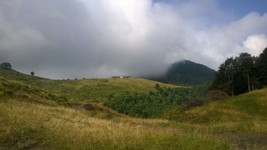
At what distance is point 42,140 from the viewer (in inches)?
564

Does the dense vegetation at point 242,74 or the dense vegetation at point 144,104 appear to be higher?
the dense vegetation at point 242,74

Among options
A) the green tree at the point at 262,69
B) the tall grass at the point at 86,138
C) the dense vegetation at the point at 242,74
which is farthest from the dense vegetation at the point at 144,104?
the tall grass at the point at 86,138

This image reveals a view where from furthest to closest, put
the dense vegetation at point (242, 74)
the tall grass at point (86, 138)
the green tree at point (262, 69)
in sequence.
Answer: the green tree at point (262, 69), the dense vegetation at point (242, 74), the tall grass at point (86, 138)

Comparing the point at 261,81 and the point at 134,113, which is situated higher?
the point at 261,81

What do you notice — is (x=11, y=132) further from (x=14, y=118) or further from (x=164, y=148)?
(x=164, y=148)

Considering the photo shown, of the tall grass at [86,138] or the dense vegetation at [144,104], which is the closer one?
the tall grass at [86,138]

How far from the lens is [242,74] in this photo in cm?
9700

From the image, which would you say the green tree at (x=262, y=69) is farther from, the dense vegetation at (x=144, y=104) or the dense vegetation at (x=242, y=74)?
the dense vegetation at (x=144, y=104)

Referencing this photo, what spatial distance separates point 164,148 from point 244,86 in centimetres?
9593

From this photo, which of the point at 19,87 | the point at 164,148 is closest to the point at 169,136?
→ the point at 164,148

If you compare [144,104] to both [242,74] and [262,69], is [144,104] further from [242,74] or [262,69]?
[262,69]

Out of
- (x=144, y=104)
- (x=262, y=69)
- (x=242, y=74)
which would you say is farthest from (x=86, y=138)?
(x=144, y=104)

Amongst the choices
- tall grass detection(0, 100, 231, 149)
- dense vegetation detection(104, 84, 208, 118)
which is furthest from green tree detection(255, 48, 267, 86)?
tall grass detection(0, 100, 231, 149)

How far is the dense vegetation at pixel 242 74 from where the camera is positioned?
318 ft
